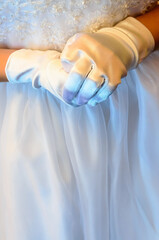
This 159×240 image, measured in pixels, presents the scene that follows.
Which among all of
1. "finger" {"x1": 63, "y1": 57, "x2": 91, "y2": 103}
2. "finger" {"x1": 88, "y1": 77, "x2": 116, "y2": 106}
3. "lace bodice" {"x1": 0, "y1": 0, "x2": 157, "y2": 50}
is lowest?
"finger" {"x1": 88, "y1": 77, "x2": 116, "y2": 106}

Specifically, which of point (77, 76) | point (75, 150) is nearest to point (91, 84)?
point (77, 76)

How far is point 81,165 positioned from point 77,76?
16 centimetres

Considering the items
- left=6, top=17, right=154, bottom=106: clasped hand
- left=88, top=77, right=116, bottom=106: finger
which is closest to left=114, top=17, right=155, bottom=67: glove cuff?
left=6, top=17, right=154, bottom=106: clasped hand

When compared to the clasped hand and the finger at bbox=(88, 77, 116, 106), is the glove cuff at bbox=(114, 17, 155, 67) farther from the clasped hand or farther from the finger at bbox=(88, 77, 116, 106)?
the finger at bbox=(88, 77, 116, 106)

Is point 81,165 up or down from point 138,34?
down

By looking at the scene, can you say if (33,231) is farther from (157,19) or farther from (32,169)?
(157,19)

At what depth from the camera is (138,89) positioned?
1.84 ft

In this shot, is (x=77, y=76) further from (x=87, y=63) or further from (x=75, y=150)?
(x=75, y=150)

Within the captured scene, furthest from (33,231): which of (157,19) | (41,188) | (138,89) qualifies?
(157,19)

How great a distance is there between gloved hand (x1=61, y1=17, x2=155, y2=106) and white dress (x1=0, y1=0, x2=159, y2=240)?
0.07 meters

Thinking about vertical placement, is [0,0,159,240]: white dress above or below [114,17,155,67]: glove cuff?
below

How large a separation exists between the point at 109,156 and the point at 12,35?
280 mm

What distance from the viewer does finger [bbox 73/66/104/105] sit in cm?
45

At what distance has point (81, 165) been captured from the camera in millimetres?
514
